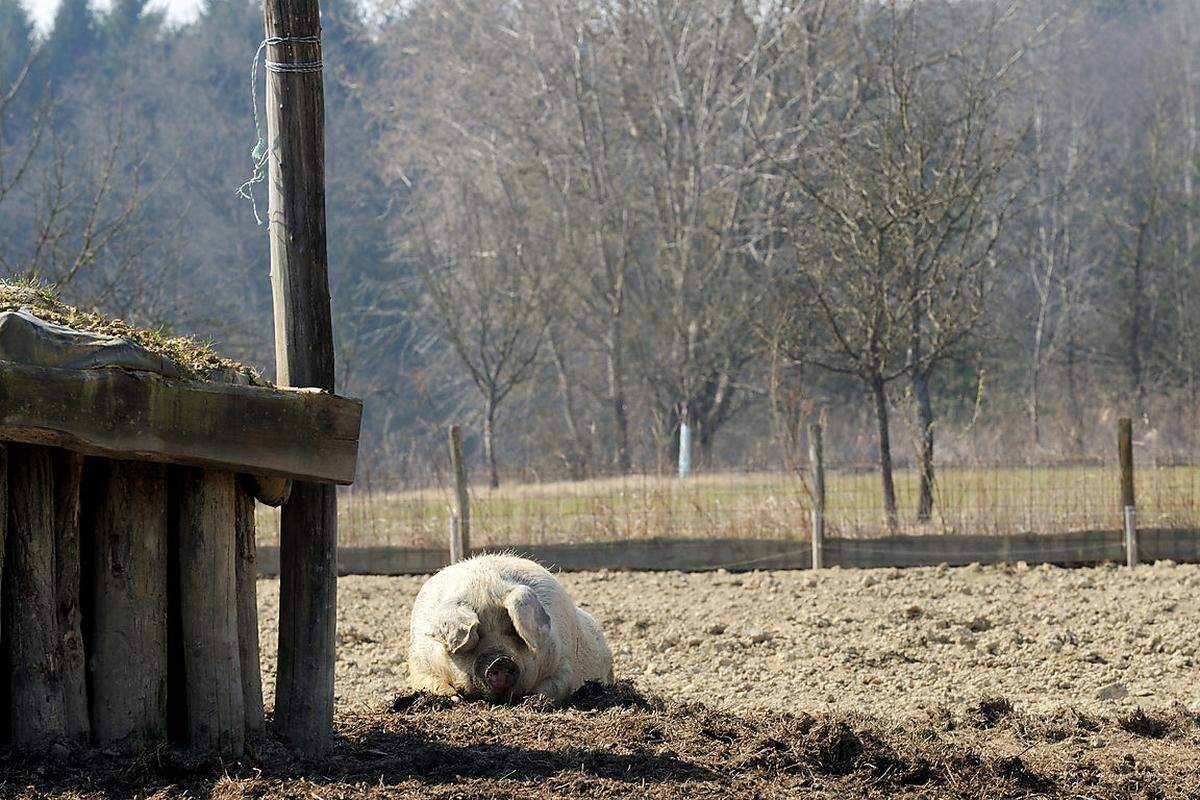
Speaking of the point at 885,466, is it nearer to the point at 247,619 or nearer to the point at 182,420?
the point at 247,619

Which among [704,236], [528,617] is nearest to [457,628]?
[528,617]

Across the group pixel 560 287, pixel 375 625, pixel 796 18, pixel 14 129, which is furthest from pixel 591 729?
pixel 14 129

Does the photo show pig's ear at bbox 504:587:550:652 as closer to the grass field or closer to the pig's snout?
the pig's snout

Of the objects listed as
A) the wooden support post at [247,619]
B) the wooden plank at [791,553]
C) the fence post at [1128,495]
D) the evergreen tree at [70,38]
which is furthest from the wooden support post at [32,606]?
the evergreen tree at [70,38]

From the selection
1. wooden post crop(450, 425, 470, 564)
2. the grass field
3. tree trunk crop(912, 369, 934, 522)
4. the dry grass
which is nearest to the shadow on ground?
the dry grass

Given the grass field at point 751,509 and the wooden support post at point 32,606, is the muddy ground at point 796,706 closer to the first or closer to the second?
the wooden support post at point 32,606

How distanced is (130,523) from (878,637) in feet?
21.0

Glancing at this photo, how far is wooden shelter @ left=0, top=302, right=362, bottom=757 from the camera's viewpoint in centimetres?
491

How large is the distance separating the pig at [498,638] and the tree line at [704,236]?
11007 mm

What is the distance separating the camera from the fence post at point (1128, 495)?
1384 cm

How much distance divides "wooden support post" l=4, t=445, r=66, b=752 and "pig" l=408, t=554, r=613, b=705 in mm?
2440

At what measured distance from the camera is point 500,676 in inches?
283

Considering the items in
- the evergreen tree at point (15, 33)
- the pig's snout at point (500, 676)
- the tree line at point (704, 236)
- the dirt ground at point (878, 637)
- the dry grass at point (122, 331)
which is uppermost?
the evergreen tree at point (15, 33)

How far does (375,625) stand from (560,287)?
75.7 ft
